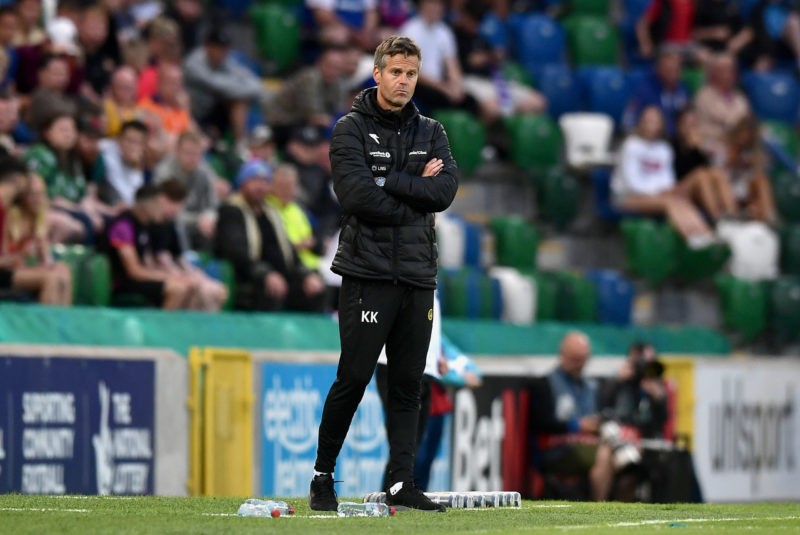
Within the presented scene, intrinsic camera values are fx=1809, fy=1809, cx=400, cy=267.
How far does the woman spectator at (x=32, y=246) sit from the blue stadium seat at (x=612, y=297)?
7.77 m

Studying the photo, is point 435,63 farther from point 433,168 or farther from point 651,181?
point 433,168

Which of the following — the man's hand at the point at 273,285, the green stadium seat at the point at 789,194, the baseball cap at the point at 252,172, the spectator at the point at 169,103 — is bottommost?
the man's hand at the point at 273,285

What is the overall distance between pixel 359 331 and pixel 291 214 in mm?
7737

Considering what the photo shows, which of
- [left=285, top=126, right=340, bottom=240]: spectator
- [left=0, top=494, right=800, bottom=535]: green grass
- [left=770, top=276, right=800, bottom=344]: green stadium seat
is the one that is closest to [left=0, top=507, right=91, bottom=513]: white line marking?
[left=0, top=494, right=800, bottom=535]: green grass

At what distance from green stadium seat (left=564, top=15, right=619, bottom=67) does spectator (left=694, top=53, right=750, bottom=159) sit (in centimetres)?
132

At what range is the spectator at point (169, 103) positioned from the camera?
17.0m

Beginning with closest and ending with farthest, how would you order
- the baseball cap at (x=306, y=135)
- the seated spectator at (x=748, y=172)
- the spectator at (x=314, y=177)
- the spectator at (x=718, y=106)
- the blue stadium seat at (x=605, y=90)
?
the spectator at (x=314, y=177) → the baseball cap at (x=306, y=135) → the seated spectator at (x=748, y=172) → the blue stadium seat at (x=605, y=90) → the spectator at (x=718, y=106)

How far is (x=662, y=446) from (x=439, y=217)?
3723 millimetres

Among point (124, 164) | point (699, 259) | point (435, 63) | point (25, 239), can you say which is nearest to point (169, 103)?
point (124, 164)

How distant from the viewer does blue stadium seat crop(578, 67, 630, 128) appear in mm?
22391

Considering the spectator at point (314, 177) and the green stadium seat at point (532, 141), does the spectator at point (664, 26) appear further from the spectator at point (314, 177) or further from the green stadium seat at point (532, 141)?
the spectator at point (314, 177)

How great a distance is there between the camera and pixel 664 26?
24.0 metres

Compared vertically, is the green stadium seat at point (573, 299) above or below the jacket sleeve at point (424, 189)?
below

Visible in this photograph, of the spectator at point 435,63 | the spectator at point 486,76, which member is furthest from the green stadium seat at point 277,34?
the spectator at point 486,76
